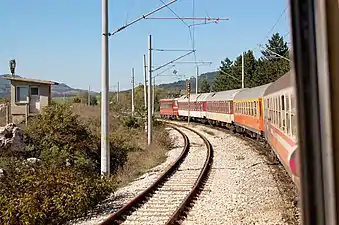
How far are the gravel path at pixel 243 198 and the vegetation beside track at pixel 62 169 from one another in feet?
8.18

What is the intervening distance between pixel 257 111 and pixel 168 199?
35.2 ft

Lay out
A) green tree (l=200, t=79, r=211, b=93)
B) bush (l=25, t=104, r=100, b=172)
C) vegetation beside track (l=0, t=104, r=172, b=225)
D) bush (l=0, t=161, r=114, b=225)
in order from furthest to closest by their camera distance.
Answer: green tree (l=200, t=79, r=211, b=93) < bush (l=25, t=104, r=100, b=172) < vegetation beside track (l=0, t=104, r=172, b=225) < bush (l=0, t=161, r=114, b=225)

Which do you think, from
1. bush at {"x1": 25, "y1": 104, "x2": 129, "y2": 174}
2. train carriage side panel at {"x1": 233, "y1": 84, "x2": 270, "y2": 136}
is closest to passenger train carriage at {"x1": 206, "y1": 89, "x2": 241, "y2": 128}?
train carriage side panel at {"x1": 233, "y1": 84, "x2": 270, "y2": 136}

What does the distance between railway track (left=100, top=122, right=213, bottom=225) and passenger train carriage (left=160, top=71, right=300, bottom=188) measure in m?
2.10

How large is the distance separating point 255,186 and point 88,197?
13.4 feet

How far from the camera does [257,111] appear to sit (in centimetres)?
2109

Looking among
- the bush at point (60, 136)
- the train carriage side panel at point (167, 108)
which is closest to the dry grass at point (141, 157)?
the bush at point (60, 136)

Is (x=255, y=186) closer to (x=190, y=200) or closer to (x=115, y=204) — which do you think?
(x=190, y=200)

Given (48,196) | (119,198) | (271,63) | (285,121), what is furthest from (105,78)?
(271,63)

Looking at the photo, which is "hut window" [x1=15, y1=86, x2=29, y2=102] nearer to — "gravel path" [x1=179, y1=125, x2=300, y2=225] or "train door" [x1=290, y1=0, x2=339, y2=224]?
"gravel path" [x1=179, y1=125, x2=300, y2=225]

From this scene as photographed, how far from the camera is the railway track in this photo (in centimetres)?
915

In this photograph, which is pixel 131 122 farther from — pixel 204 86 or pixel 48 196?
pixel 204 86

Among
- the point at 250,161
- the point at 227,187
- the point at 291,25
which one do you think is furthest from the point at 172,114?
the point at 291,25

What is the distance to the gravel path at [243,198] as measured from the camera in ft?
29.4
